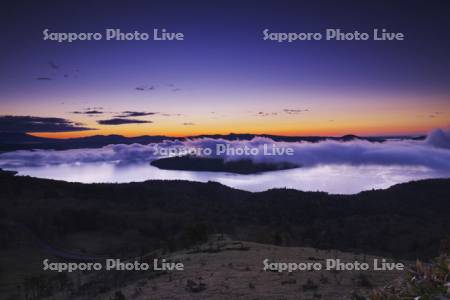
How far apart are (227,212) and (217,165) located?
104m

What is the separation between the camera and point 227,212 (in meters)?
78.2

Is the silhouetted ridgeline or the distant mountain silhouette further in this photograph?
the distant mountain silhouette

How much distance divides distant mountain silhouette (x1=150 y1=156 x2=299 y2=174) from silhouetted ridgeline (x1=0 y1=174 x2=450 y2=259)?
67.3m

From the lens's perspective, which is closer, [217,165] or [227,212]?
[227,212]

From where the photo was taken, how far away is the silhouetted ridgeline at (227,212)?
53122 millimetres

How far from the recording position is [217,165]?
597 ft

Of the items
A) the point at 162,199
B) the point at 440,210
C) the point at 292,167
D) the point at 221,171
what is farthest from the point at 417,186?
the point at 221,171

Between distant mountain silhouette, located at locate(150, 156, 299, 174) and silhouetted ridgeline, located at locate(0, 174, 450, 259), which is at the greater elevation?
distant mountain silhouette, located at locate(150, 156, 299, 174)

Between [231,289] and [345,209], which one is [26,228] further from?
[231,289]

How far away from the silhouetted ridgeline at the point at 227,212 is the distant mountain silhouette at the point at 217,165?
67.3 meters

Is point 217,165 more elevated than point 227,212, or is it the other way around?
point 217,165

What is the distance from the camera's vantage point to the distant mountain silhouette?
557ft

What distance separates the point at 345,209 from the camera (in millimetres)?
71688

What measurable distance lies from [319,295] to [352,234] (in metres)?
46.1
